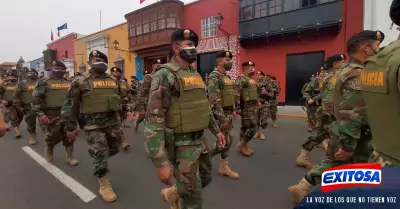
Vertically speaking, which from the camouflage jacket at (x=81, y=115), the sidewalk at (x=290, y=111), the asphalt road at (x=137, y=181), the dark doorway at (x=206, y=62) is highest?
the dark doorway at (x=206, y=62)

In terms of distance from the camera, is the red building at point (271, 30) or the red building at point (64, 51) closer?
the red building at point (271, 30)

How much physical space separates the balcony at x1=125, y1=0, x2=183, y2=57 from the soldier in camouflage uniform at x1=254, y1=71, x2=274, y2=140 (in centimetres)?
1023

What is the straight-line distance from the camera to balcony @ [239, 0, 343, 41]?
11.7m

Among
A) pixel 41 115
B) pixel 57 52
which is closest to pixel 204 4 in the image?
pixel 41 115

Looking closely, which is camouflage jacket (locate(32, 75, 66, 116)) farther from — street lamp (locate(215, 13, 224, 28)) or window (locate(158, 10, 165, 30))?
window (locate(158, 10, 165, 30))

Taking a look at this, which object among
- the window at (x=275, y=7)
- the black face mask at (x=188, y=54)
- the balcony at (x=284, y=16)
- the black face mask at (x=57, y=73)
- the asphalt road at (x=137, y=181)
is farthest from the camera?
the window at (x=275, y=7)

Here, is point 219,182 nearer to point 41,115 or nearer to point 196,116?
point 196,116

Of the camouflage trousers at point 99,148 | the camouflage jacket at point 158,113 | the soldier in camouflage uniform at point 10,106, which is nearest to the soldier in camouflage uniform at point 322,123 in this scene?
the camouflage jacket at point 158,113

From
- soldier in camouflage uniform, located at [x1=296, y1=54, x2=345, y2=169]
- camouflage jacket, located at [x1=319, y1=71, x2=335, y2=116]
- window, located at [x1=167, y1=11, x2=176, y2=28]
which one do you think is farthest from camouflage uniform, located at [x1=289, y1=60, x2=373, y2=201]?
window, located at [x1=167, y1=11, x2=176, y2=28]

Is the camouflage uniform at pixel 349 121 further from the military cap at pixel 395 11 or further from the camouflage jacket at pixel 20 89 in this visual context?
the camouflage jacket at pixel 20 89

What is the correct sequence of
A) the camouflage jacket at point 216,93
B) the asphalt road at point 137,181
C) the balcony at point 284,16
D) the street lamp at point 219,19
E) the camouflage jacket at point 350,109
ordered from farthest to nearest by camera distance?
the street lamp at point 219,19 → the balcony at point 284,16 → the camouflage jacket at point 216,93 → the asphalt road at point 137,181 → the camouflage jacket at point 350,109

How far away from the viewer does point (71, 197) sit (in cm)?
322

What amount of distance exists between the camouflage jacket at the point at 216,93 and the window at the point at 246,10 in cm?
1176

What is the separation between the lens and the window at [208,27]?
641 inches
